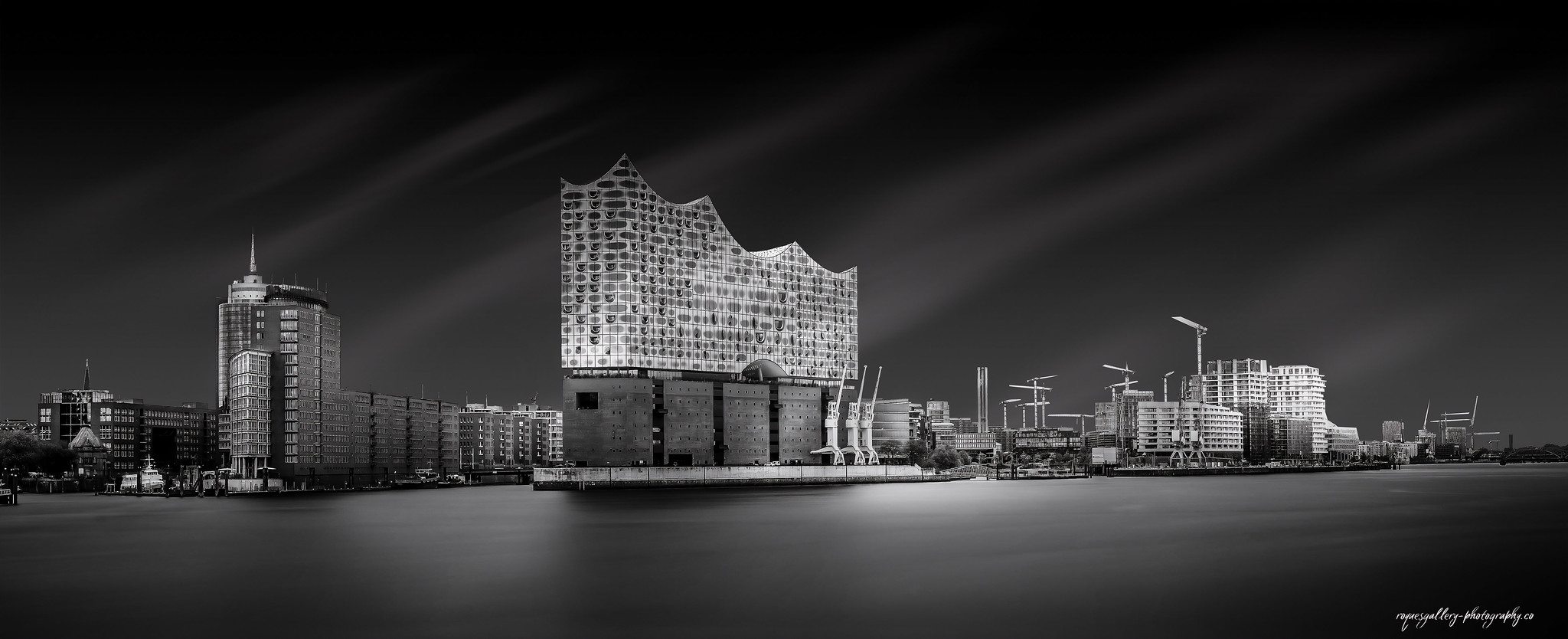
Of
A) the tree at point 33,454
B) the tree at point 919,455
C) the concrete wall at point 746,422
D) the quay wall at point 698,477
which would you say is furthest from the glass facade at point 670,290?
the tree at point 33,454

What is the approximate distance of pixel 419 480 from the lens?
131125mm

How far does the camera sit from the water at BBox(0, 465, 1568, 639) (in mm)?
29406

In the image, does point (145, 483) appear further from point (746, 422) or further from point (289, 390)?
point (746, 422)

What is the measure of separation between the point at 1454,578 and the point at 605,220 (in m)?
71.8

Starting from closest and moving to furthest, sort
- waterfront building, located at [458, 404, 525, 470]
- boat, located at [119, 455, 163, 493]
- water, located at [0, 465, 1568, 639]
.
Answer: water, located at [0, 465, 1568, 639], boat, located at [119, 455, 163, 493], waterfront building, located at [458, 404, 525, 470]

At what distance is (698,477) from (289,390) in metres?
38.6

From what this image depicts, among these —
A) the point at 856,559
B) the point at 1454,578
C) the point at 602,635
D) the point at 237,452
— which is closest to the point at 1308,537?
the point at 1454,578

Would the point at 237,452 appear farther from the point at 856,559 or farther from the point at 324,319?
the point at 856,559

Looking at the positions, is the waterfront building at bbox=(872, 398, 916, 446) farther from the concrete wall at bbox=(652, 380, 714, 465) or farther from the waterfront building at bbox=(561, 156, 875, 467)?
the concrete wall at bbox=(652, 380, 714, 465)

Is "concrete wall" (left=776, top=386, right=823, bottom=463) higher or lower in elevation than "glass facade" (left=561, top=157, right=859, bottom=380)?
lower

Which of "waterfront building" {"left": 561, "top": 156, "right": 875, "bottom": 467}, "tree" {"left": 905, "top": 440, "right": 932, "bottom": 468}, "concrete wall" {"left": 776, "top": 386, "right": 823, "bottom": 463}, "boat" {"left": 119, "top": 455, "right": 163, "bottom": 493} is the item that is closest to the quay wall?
"waterfront building" {"left": 561, "top": 156, "right": 875, "bottom": 467}

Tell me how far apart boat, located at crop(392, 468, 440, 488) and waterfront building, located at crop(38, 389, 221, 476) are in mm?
28522

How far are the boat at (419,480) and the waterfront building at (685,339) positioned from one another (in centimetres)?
3484

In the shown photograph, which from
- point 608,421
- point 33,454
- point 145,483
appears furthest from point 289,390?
point 608,421
